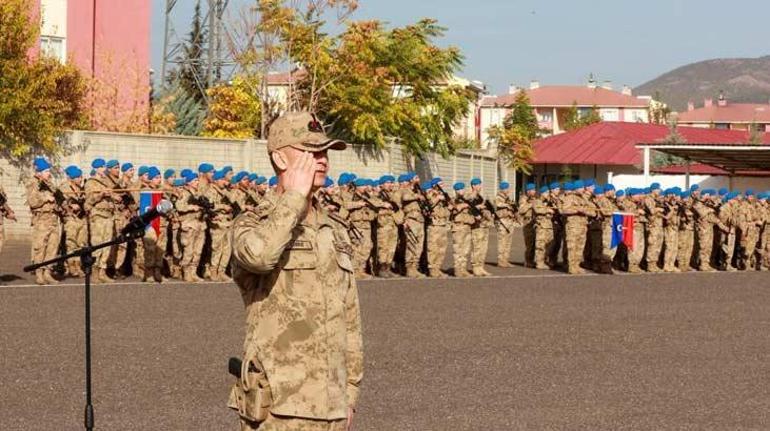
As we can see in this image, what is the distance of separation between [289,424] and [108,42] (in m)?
37.7

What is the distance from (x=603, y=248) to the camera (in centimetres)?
2620

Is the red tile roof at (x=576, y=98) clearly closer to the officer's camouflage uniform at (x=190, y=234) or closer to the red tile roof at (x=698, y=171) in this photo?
the red tile roof at (x=698, y=171)

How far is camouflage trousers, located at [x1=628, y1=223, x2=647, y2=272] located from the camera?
26938 millimetres

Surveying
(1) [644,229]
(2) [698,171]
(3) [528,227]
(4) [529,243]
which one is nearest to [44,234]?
(3) [528,227]

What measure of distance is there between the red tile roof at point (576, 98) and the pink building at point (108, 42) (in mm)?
98480

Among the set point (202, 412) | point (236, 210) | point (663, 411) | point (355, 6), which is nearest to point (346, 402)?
point (202, 412)

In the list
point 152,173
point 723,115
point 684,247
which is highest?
point 723,115

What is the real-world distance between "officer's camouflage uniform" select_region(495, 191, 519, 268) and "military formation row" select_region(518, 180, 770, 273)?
1.23 ft

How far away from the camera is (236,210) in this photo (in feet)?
71.6

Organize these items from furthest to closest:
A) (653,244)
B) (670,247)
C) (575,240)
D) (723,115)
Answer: (723,115), (670,247), (653,244), (575,240)

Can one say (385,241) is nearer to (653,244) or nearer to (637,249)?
(637,249)

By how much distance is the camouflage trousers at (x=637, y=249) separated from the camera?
26938 mm

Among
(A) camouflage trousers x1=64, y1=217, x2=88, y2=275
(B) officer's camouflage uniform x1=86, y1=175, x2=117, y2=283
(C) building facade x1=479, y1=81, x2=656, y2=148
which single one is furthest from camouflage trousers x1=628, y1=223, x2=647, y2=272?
(C) building facade x1=479, y1=81, x2=656, y2=148

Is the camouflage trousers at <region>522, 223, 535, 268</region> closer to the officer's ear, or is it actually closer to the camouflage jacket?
the camouflage jacket
